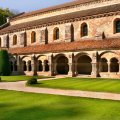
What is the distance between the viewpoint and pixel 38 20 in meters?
52.2

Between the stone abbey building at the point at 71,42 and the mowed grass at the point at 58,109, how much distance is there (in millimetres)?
17998

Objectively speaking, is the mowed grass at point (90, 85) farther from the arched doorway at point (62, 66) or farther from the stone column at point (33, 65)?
the stone column at point (33, 65)

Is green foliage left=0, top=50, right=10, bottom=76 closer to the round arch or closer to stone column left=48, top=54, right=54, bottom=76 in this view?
stone column left=48, top=54, right=54, bottom=76

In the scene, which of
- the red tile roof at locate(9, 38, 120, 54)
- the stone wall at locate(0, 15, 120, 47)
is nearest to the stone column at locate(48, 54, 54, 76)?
the red tile roof at locate(9, 38, 120, 54)

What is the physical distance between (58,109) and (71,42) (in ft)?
89.3

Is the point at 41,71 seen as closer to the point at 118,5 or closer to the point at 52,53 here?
the point at 52,53

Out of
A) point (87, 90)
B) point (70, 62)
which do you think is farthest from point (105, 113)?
point (70, 62)

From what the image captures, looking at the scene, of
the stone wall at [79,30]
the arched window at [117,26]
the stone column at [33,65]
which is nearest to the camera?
the arched window at [117,26]

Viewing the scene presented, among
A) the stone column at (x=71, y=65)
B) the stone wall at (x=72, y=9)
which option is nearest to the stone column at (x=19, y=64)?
the stone wall at (x=72, y=9)

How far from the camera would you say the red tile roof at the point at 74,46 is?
36344 millimetres

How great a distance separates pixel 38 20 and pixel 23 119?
3983cm

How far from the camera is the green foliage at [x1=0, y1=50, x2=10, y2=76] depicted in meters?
46.5

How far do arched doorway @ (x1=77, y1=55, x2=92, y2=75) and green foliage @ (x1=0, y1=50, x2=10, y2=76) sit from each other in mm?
11730

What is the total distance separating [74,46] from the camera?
4019 centimetres
